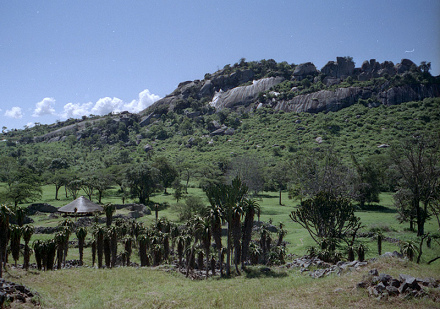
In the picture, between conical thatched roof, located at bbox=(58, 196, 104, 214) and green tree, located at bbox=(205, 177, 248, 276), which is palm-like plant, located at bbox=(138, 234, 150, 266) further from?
conical thatched roof, located at bbox=(58, 196, 104, 214)

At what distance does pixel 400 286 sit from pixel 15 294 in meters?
23.6

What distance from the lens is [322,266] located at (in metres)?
28.5

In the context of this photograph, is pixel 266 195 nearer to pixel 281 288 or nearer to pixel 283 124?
pixel 281 288

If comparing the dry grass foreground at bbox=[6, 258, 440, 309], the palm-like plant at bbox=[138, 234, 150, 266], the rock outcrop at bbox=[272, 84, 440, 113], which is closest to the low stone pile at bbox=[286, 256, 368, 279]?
the dry grass foreground at bbox=[6, 258, 440, 309]

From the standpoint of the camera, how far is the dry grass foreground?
17188 mm

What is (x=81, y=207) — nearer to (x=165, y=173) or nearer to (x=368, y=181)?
(x=165, y=173)

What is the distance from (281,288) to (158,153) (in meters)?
133

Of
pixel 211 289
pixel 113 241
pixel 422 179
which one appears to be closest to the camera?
pixel 211 289

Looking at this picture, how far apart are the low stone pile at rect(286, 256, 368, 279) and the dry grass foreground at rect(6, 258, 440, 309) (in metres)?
1.08

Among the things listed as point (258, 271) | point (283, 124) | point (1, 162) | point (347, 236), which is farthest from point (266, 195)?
point (1, 162)

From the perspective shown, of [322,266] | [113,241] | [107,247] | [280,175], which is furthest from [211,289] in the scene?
[280,175]

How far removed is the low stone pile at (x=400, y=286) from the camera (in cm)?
1554

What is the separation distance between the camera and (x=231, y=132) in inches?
6511

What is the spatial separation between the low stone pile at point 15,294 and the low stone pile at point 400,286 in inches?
849
